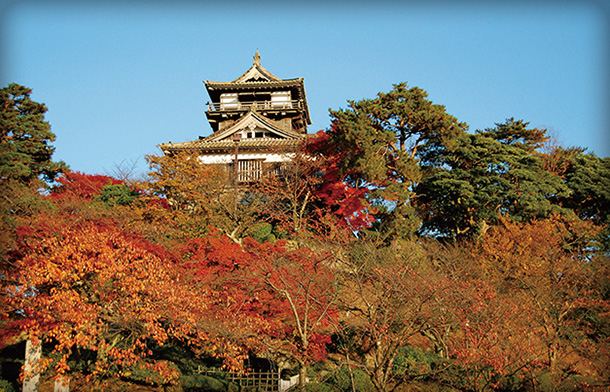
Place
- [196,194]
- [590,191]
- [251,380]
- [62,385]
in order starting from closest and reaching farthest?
[62,385]
[251,380]
[196,194]
[590,191]

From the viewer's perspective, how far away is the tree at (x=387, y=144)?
69.9 ft

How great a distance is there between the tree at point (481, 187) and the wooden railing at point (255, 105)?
14523 mm

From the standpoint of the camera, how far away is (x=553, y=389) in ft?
46.0

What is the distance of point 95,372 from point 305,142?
57.6 ft

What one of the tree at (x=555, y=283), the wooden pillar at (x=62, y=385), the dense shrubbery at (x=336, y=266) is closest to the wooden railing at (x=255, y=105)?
the dense shrubbery at (x=336, y=266)

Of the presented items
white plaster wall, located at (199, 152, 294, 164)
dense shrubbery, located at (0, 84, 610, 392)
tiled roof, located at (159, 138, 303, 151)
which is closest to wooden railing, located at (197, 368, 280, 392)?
dense shrubbery, located at (0, 84, 610, 392)

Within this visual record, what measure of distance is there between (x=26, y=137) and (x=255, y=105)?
17.2 m

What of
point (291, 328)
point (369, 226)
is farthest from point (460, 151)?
point (291, 328)

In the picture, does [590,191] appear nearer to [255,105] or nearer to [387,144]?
[387,144]

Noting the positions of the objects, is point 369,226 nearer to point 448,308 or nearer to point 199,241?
point 199,241

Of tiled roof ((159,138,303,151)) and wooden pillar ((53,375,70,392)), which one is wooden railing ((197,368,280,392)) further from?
tiled roof ((159,138,303,151))

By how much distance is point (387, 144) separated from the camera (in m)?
22.6

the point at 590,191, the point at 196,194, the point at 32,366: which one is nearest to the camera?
the point at 32,366

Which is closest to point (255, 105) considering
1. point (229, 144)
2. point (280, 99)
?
point (280, 99)
